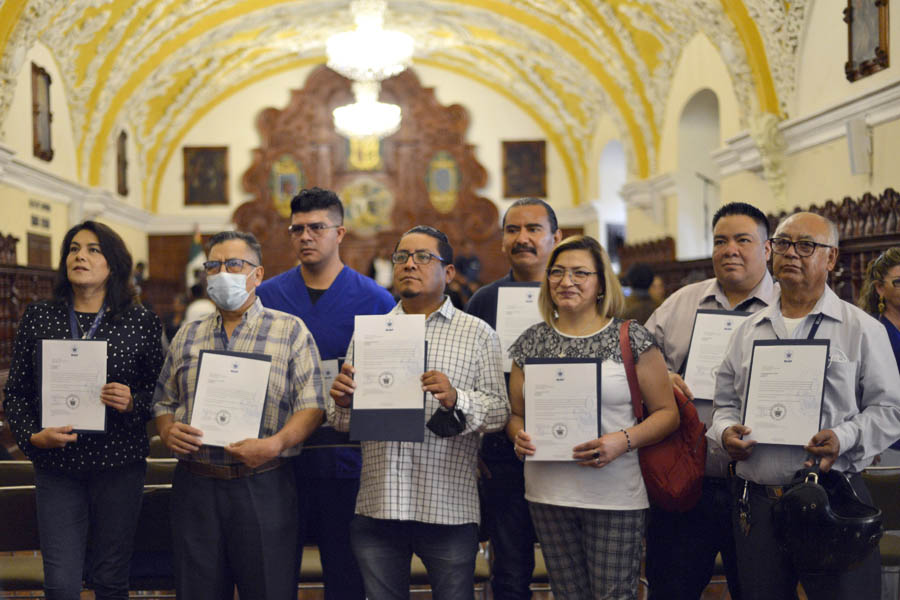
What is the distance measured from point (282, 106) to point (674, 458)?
65.8 feet

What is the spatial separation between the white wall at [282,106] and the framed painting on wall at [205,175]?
0.12m

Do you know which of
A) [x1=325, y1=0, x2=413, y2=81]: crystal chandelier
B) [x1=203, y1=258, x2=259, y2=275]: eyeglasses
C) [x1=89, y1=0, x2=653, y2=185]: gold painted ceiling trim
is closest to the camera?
[x1=203, y1=258, x2=259, y2=275]: eyeglasses

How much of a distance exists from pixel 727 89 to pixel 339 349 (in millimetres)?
10774

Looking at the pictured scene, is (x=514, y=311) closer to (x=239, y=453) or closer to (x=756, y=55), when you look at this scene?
(x=239, y=453)

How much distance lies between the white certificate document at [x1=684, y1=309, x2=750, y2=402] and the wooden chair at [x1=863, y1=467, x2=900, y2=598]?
1.01 metres

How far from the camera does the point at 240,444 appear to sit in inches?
141

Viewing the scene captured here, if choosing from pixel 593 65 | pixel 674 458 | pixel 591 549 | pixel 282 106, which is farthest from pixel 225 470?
pixel 282 106

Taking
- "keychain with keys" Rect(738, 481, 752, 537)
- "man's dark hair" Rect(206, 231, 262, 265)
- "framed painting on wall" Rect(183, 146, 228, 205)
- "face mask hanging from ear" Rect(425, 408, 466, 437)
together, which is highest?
"framed painting on wall" Rect(183, 146, 228, 205)

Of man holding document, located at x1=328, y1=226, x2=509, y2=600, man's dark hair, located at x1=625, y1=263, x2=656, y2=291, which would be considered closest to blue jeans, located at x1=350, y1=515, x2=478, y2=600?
man holding document, located at x1=328, y1=226, x2=509, y2=600

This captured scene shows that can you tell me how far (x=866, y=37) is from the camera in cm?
963

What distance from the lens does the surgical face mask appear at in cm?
379

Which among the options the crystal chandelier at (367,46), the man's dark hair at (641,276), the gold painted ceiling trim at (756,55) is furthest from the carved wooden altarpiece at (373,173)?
the man's dark hair at (641,276)

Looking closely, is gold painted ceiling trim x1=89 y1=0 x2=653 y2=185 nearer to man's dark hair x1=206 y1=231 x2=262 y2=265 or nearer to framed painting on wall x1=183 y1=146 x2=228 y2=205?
framed painting on wall x1=183 y1=146 x2=228 y2=205

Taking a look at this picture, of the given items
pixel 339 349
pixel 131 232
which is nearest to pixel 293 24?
pixel 131 232
